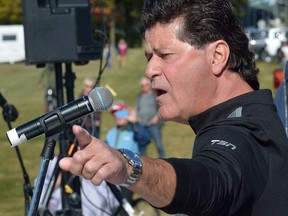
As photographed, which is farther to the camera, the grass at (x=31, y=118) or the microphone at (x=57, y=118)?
the grass at (x=31, y=118)

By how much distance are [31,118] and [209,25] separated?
13.1 meters

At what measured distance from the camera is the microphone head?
1791 mm

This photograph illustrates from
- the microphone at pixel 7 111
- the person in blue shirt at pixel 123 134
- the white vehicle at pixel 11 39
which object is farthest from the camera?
the white vehicle at pixel 11 39

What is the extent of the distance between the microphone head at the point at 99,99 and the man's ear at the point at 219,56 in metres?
0.39

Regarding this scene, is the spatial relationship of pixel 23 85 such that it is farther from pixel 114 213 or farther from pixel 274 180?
pixel 274 180

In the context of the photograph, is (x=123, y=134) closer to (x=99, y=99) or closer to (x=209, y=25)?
(x=209, y=25)

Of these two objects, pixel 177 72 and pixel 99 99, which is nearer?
pixel 99 99

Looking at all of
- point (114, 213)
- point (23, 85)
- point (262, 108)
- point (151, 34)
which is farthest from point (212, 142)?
point (23, 85)

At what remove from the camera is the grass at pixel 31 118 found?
9120mm

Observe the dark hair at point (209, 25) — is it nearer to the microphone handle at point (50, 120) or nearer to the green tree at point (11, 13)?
the microphone handle at point (50, 120)

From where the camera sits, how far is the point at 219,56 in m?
2.09

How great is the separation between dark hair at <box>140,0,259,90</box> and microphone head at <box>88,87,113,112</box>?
1.13 feet

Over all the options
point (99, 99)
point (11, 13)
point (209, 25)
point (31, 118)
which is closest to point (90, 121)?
point (209, 25)

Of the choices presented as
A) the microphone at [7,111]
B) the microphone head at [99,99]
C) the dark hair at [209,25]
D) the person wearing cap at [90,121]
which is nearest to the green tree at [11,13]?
the person wearing cap at [90,121]
